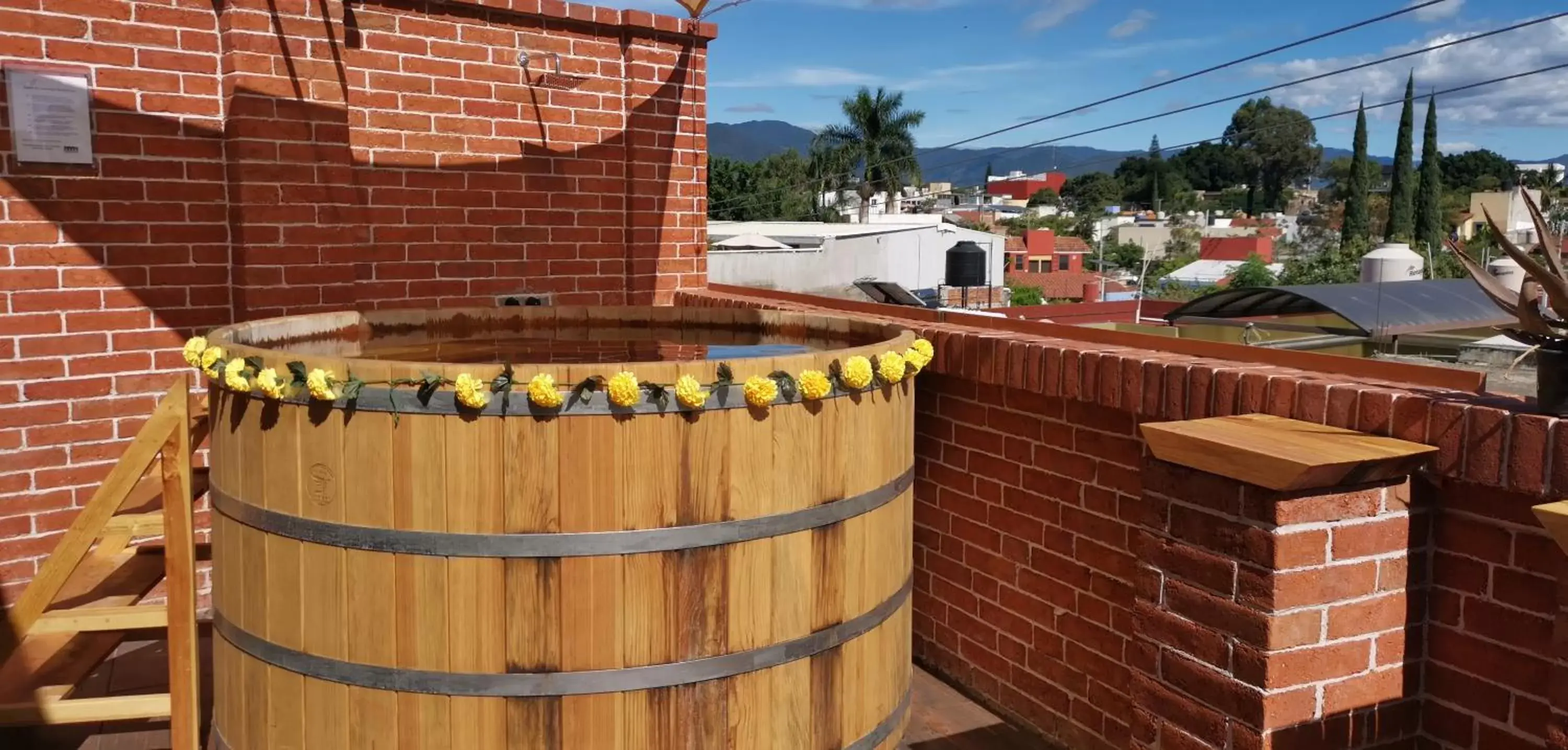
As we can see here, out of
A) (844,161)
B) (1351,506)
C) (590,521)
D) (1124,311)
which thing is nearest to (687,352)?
(590,521)

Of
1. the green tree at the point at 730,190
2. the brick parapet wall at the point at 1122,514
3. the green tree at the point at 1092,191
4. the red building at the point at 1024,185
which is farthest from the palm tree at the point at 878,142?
the red building at the point at 1024,185

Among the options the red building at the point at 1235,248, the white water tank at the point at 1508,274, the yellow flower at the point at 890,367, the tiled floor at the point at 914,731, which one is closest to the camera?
the yellow flower at the point at 890,367

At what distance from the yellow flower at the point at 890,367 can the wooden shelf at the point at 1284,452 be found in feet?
2.01

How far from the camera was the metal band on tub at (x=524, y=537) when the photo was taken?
218 centimetres

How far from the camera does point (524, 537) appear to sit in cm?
218

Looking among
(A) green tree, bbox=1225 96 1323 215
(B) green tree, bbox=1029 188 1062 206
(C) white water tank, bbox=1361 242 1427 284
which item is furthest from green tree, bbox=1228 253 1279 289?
(B) green tree, bbox=1029 188 1062 206

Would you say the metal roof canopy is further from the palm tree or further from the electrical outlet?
the palm tree

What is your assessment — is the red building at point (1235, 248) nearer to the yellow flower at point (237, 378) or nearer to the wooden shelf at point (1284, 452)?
the wooden shelf at point (1284, 452)

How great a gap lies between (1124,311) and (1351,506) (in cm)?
1101

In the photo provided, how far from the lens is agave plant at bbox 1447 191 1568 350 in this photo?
82.6 inches

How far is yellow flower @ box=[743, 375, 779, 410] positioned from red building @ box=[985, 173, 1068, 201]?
152 meters

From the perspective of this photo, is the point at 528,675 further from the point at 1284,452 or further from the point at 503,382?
the point at 1284,452

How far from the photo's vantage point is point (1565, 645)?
198cm

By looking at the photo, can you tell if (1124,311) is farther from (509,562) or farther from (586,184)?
(509,562)
